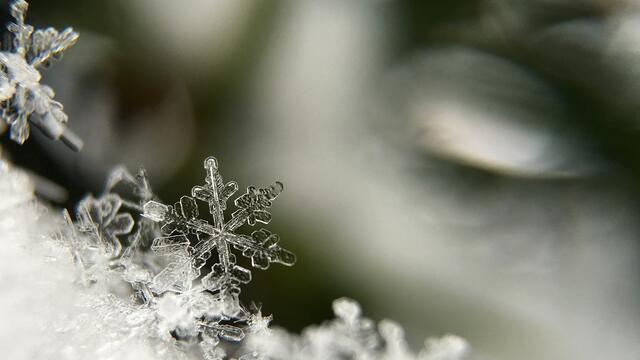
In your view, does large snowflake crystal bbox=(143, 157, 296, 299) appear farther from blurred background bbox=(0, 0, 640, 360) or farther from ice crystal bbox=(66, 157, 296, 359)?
blurred background bbox=(0, 0, 640, 360)

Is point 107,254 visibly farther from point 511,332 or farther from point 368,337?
point 511,332

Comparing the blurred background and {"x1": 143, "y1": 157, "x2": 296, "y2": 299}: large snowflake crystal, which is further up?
the blurred background

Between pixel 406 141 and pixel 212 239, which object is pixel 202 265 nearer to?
pixel 212 239

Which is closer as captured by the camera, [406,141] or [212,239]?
[212,239]

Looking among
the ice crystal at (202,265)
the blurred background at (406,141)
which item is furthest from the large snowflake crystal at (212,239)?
the blurred background at (406,141)

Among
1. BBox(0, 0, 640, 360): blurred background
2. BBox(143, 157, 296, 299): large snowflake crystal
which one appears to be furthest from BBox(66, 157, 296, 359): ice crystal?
BBox(0, 0, 640, 360): blurred background

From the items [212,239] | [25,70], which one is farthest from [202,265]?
[25,70]

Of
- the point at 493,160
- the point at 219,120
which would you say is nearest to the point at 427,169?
the point at 493,160
